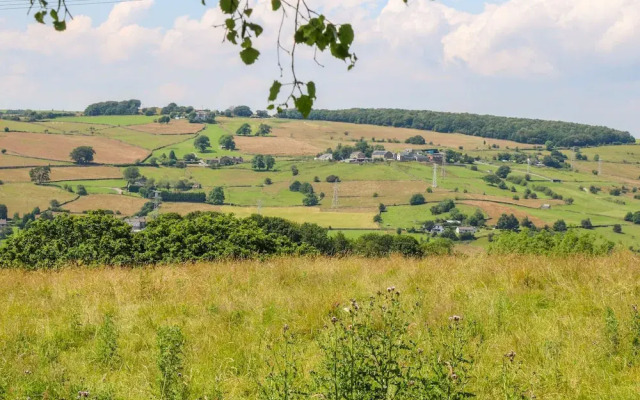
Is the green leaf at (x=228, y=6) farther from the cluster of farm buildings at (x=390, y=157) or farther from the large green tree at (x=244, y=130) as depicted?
the large green tree at (x=244, y=130)

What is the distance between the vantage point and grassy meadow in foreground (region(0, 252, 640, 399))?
613 centimetres

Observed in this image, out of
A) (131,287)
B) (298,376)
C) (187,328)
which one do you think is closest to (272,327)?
(187,328)

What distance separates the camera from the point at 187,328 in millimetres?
8023

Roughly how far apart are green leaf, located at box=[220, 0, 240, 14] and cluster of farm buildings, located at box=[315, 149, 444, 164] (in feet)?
481

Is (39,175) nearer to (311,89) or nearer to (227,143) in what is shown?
(227,143)

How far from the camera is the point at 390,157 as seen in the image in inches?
6068

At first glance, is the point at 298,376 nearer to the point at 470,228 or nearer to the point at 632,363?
the point at 632,363

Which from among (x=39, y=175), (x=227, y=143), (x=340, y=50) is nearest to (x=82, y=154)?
(x=39, y=175)

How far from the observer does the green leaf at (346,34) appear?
298cm

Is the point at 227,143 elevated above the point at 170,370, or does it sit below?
below

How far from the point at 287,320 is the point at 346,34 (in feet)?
18.7

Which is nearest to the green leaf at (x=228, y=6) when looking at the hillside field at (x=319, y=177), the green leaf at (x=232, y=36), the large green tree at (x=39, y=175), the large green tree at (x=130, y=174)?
the green leaf at (x=232, y=36)

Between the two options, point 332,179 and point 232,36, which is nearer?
point 232,36

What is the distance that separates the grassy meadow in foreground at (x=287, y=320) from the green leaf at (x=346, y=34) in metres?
2.74
